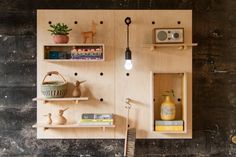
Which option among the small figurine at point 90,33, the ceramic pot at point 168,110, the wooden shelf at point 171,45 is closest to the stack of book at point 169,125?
the ceramic pot at point 168,110

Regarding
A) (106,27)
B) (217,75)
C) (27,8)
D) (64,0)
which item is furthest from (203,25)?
(27,8)

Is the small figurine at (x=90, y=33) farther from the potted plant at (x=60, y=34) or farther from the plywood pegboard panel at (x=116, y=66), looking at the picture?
the potted plant at (x=60, y=34)

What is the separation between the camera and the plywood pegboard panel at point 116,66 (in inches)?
94.2

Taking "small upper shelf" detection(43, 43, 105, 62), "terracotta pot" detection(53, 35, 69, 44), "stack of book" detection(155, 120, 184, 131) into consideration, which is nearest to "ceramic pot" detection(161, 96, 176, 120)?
"stack of book" detection(155, 120, 184, 131)

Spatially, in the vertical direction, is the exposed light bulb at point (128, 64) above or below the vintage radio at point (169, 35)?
below

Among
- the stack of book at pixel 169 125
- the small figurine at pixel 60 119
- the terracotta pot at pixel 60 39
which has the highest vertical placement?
the terracotta pot at pixel 60 39

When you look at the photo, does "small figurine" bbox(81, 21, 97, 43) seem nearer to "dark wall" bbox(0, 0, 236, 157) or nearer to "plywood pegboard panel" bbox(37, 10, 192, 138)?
"plywood pegboard panel" bbox(37, 10, 192, 138)

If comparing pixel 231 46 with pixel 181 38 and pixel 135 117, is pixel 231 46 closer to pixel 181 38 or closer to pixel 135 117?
pixel 181 38

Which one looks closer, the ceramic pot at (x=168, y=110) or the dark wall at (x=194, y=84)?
the ceramic pot at (x=168, y=110)

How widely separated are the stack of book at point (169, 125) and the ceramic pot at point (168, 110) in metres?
0.03

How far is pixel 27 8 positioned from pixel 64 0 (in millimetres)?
323

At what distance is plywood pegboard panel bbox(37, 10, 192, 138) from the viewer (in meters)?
2.39

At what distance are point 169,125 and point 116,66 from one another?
2.14 feet

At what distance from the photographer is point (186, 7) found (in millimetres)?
2404
